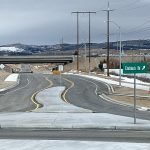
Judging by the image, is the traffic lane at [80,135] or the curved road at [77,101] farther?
the curved road at [77,101]

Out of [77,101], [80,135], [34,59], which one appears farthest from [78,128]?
[34,59]

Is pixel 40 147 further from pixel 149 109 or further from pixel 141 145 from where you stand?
pixel 149 109

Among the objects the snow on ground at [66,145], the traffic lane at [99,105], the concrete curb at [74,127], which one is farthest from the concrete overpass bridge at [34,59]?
the snow on ground at [66,145]

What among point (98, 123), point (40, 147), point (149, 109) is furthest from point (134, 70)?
point (149, 109)

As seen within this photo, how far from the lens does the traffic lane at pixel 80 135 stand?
18.5 metres

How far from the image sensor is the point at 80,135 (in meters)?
19.8

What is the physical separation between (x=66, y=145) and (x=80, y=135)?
3.35m

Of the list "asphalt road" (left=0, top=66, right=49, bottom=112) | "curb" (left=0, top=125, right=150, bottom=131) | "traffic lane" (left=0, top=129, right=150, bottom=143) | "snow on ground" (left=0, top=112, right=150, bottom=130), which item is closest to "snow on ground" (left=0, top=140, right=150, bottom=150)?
"traffic lane" (left=0, top=129, right=150, bottom=143)

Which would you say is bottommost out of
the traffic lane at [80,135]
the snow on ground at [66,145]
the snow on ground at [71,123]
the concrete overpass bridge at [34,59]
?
the concrete overpass bridge at [34,59]

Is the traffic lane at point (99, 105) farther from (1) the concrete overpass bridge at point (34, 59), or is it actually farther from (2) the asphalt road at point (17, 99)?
(1) the concrete overpass bridge at point (34, 59)

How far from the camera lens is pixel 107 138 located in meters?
18.7

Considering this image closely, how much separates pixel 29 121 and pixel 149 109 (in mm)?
13042

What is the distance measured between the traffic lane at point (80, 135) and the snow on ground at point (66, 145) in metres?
1.25

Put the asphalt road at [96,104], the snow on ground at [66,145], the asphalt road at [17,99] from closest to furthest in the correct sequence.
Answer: the snow on ground at [66,145], the asphalt road at [96,104], the asphalt road at [17,99]
